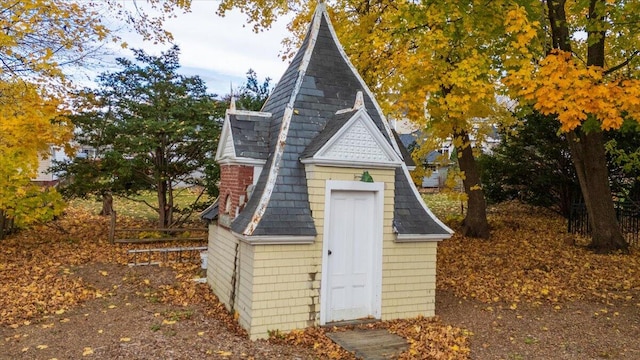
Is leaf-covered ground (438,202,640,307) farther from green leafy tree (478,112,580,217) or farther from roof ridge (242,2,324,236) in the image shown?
roof ridge (242,2,324,236)

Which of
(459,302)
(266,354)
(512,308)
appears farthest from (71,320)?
(512,308)

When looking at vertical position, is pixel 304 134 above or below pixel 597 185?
above

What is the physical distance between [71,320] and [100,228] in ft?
29.6

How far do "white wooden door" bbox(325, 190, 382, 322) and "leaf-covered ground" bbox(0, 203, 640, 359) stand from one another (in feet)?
1.81

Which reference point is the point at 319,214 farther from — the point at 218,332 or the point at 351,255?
the point at 218,332

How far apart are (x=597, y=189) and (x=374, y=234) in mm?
8997

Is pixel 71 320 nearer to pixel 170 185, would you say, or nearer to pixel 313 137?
pixel 313 137

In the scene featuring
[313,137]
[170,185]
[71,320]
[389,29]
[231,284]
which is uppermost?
[389,29]

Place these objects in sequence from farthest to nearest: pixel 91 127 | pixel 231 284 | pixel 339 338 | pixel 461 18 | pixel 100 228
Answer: pixel 100 228 → pixel 91 127 → pixel 461 18 → pixel 231 284 → pixel 339 338

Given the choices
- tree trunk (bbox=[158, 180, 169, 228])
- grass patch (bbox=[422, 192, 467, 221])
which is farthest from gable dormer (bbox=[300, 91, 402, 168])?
grass patch (bbox=[422, 192, 467, 221])

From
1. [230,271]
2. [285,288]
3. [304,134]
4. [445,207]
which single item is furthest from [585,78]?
[445,207]

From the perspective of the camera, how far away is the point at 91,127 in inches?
528

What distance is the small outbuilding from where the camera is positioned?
707 centimetres

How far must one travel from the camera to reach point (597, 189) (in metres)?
13.2
